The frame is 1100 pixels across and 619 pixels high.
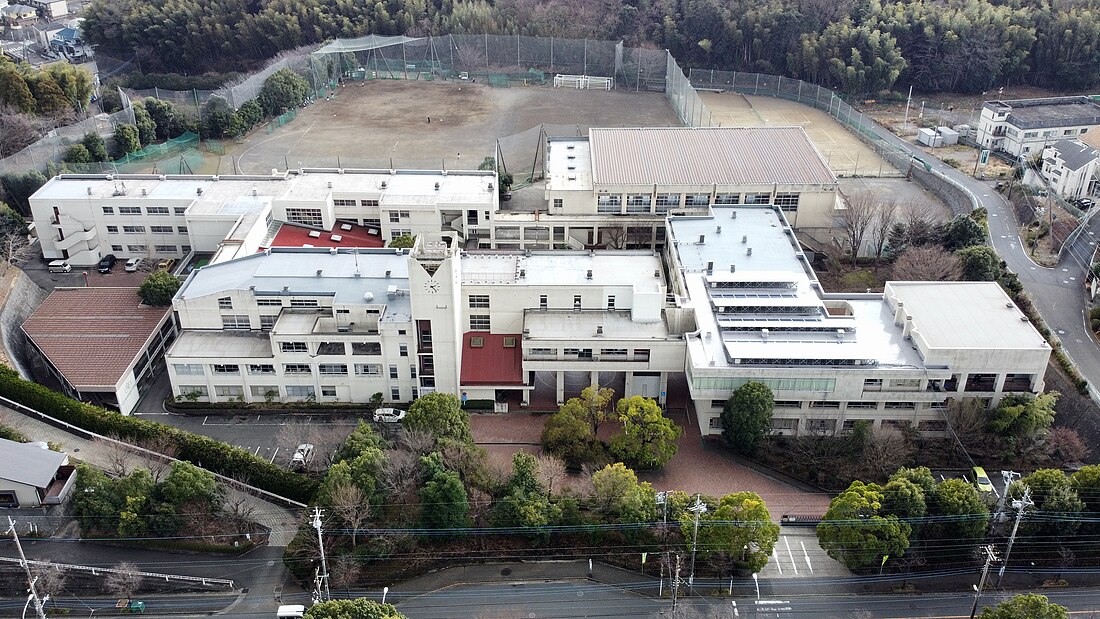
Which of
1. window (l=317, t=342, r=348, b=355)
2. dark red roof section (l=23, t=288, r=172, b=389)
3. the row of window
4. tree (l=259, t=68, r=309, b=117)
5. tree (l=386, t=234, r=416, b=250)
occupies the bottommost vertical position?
dark red roof section (l=23, t=288, r=172, b=389)

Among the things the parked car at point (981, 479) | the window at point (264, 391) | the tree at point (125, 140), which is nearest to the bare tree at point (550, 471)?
the window at point (264, 391)

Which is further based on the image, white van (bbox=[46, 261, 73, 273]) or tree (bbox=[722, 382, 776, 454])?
white van (bbox=[46, 261, 73, 273])

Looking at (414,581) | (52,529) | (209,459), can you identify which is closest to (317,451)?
(209,459)

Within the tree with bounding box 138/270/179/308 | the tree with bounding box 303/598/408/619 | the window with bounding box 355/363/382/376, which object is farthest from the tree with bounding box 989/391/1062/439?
the tree with bounding box 138/270/179/308

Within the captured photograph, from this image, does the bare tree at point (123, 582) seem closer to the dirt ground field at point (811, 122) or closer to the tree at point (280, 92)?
the tree at point (280, 92)

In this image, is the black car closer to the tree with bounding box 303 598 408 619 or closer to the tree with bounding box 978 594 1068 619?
the tree with bounding box 303 598 408 619

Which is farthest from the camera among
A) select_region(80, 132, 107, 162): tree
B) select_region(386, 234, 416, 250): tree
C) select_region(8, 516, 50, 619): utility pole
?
select_region(80, 132, 107, 162): tree

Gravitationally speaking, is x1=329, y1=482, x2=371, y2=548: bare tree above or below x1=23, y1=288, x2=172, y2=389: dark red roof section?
below

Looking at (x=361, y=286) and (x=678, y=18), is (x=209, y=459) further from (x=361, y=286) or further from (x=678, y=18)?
(x=678, y=18)
